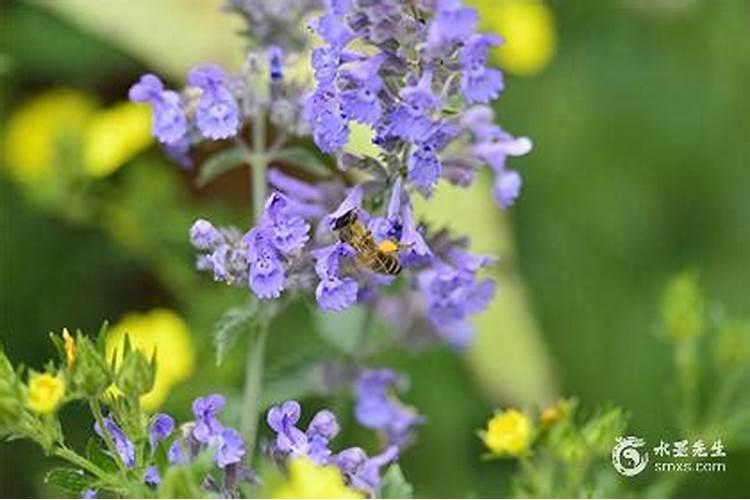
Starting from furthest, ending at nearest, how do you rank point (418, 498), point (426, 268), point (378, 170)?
point (418, 498) → point (426, 268) → point (378, 170)

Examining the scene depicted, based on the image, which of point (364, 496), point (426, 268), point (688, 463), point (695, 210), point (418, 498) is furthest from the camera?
point (695, 210)

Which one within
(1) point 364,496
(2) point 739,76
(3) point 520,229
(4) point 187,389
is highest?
(2) point 739,76

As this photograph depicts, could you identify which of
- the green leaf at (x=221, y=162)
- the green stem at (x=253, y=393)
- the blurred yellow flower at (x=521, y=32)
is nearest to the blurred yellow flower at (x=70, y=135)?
the blurred yellow flower at (x=521, y=32)

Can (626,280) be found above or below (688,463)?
above

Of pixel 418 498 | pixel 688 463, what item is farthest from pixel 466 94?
pixel 418 498

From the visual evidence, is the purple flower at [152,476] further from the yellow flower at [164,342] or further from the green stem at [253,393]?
the yellow flower at [164,342]

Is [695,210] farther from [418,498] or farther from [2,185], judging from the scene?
[2,185]
